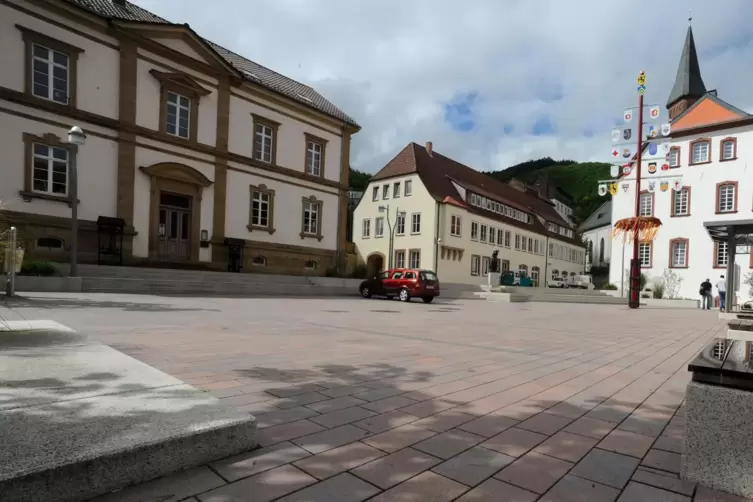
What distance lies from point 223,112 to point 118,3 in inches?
280

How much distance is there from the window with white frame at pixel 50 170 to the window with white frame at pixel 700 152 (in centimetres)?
4277

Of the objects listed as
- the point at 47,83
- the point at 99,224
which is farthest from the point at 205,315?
the point at 47,83

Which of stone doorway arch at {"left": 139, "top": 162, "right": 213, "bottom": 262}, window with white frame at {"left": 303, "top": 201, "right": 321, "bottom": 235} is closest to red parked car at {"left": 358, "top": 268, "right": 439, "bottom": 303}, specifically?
window with white frame at {"left": 303, "top": 201, "right": 321, "bottom": 235}

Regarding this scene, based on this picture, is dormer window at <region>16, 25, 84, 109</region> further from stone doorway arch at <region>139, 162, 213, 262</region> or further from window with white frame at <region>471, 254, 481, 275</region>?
window with white frame at <region>471, 254, 481, 275</region>

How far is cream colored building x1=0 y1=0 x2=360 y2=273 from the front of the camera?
17984mm

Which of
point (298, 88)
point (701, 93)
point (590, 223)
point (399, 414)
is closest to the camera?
point (399, 414)

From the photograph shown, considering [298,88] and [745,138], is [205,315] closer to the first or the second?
[298,88]

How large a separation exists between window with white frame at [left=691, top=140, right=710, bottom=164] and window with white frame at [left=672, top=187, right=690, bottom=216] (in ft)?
7.72

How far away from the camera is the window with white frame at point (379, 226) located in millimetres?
44156

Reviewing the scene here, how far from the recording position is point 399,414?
354 cm

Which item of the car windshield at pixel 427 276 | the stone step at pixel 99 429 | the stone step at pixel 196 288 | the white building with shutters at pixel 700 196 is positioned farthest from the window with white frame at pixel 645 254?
the stone step at pixel 99 429

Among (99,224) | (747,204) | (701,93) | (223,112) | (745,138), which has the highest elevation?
(701,93)

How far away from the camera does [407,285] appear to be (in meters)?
22.1

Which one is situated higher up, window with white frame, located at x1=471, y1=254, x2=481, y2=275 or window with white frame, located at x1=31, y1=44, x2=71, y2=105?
window with white frame, located at x1=31, y1=44, x2=71, y2=105
